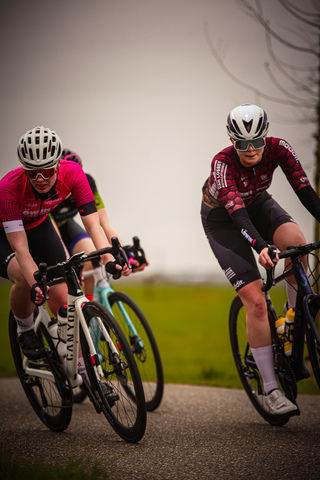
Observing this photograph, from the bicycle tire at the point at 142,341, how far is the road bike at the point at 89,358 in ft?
2.19

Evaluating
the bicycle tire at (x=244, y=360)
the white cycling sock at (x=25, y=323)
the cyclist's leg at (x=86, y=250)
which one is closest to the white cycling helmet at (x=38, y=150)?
the white cycling sock at (x=25, y=323)

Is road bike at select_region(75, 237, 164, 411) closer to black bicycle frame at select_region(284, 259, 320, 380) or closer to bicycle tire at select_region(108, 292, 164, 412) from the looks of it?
bicycle tire at select_region(108, 292, 164, 412)

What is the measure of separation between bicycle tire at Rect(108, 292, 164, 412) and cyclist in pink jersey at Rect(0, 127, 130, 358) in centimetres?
71

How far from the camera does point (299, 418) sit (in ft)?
15.1

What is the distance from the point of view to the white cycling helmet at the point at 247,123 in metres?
3.94

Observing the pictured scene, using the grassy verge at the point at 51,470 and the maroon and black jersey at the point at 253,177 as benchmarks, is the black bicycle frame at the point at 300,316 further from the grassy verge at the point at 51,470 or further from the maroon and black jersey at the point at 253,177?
the grassy verge at the point at 51,470

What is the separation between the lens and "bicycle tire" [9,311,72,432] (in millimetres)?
4051

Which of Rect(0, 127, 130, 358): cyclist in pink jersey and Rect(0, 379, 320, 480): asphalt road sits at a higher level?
Rect(0, 127, 130, 358): cyclist in pink jersey

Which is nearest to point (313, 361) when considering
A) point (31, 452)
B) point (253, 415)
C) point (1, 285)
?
point (253, 415)

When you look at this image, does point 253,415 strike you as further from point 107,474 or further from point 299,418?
point 107,474

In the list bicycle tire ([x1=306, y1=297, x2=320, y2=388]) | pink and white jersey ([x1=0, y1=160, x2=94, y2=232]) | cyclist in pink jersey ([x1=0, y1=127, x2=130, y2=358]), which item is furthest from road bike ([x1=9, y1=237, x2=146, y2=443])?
bicycle tire ([x1=306, y1=297, x2=320, y2=388])

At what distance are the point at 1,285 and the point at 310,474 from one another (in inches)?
1216

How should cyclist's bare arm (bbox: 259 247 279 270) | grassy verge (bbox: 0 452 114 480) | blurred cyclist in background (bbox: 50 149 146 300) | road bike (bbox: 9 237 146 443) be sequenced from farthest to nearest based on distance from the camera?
blurred cyclist in background (bbox: 50 149 146 300), road bike (bbox: 9 237 146 443), cyclist's bare arm (bbox: 259 247 279 270), grassy verge (bbox: 0 452 114 480)

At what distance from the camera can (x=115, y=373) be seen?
374 centimetres
